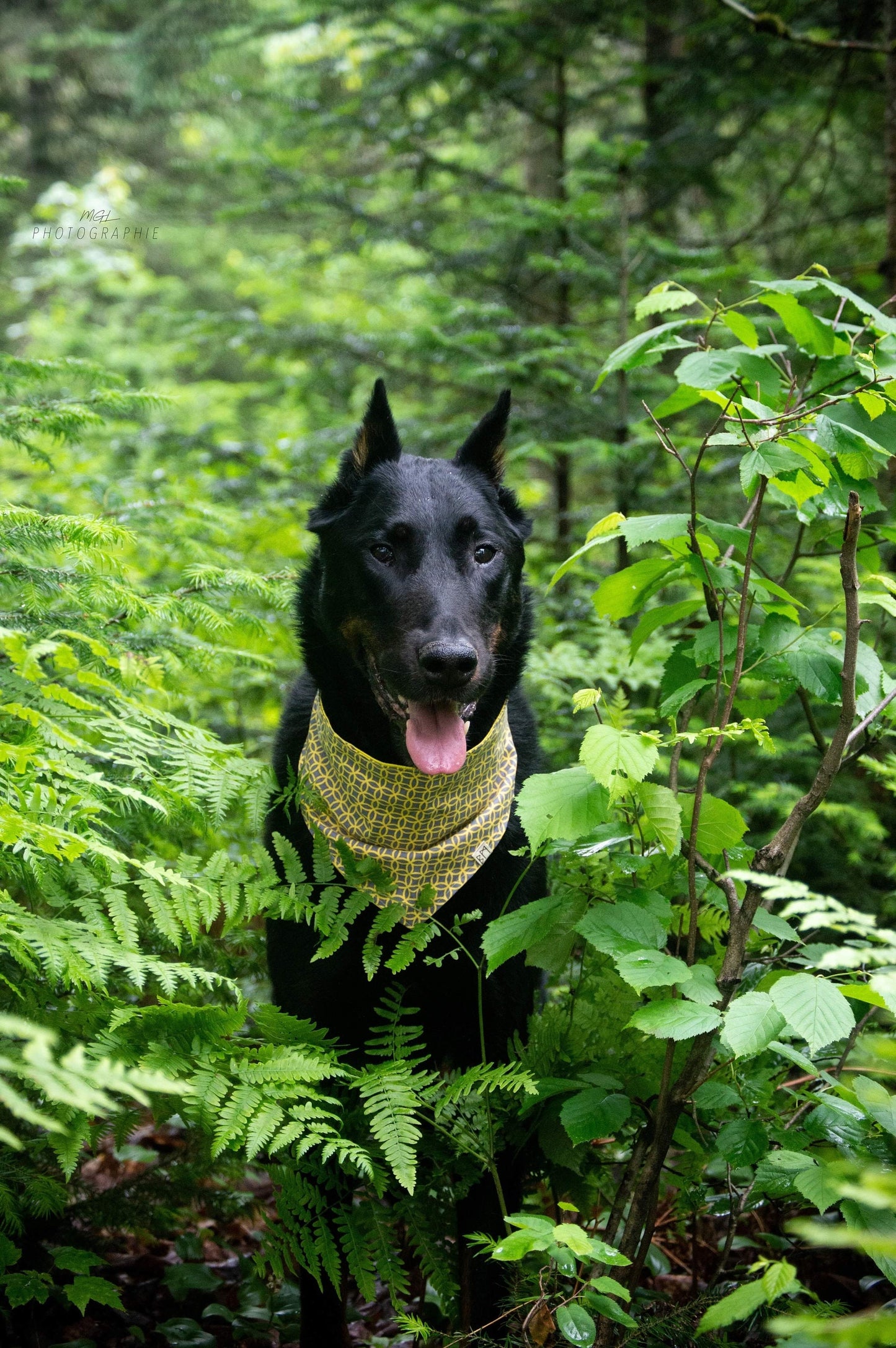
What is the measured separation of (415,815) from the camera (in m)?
2.90

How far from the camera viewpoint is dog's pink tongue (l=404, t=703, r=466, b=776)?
2.79 m

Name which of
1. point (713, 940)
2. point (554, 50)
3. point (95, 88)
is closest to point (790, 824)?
point (713, 940)

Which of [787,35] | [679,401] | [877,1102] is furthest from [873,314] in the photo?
[787,35]

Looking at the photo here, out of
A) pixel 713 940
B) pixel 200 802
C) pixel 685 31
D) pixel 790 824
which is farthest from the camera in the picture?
pixel 685 31

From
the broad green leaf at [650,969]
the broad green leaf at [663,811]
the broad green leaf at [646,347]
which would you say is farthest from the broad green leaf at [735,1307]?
the broad green leaf at [646,347]

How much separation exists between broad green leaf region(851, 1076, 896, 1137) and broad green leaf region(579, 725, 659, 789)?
773 mm

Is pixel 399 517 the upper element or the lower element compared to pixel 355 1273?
upper

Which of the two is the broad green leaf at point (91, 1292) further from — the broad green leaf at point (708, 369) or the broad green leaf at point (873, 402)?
the broad green leaf at point (873, 402)

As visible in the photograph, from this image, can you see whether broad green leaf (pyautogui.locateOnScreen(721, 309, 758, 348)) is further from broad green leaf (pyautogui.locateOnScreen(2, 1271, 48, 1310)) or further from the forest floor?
broad green leaf (pyautogui.locateOnScreen(2, 1271, 48, 1310))

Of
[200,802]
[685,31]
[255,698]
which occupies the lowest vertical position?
[255,698]

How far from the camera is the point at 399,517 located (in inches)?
123

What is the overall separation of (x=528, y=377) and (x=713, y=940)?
4.31 metres

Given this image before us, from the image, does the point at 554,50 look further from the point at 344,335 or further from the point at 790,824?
the point at 790,824

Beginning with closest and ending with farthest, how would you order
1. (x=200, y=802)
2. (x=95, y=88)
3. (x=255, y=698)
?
(x=200, y=802)
(x=255, y=698)
(x=95, y=88)
